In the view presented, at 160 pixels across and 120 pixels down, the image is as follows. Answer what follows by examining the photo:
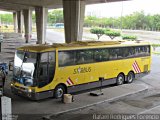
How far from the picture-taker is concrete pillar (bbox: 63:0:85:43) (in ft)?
92.1

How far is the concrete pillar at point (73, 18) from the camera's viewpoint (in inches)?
1105

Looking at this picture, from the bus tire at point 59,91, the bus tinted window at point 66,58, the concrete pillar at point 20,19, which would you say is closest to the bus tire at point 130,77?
the bus tinted window at point 66,58

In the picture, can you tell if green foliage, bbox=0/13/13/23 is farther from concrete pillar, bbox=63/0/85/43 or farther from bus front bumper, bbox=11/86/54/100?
bus front bumper, bbox=11/86/54/100

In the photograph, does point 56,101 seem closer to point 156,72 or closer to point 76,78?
point 76,78

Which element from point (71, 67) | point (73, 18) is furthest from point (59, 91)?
point (73, 18)

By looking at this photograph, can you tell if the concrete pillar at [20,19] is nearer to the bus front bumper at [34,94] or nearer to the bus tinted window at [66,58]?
the bus tinted window at [66,58]

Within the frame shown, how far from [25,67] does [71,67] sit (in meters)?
2.65

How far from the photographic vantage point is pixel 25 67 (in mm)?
15227

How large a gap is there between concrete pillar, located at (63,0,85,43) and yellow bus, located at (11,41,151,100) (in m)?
8.56

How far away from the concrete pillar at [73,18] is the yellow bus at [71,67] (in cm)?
856

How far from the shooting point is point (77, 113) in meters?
13.5

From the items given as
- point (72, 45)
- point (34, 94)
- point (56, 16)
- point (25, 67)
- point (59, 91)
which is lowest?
point (59, 91)

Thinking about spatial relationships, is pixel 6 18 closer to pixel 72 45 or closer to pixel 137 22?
pixel 137 22

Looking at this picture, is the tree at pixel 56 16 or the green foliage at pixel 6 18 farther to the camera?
the green foliage at pixel 6 18
